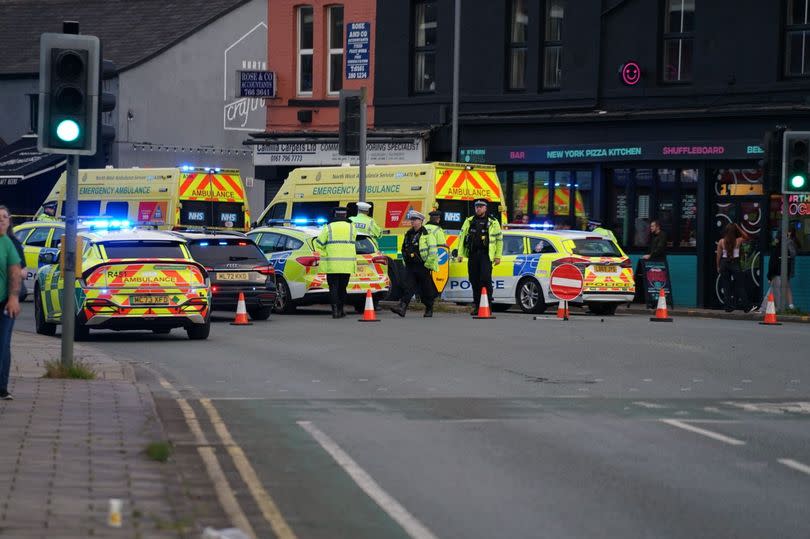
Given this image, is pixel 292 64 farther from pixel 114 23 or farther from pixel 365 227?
pixel 365 227

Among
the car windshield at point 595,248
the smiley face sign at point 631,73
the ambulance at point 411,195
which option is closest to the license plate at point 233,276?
the ambulance at point 411,195

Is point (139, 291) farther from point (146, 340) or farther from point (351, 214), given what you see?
point (351, 214)

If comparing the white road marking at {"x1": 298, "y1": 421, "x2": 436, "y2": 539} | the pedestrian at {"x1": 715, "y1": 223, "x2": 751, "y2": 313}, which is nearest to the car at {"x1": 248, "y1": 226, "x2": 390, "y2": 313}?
the pedestrian at {"x1": 715, "y1": 223, "x2": 751, "y2": 313}

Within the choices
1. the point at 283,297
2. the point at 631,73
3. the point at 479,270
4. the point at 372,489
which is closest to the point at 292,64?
the point at 631,73

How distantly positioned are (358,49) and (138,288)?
A: 21137 millimetres

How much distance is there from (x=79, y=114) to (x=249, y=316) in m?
12.1

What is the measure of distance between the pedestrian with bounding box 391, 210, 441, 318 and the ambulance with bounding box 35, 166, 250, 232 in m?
8.87

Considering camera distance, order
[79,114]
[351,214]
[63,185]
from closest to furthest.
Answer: [79,114], [351,214], [63,185]

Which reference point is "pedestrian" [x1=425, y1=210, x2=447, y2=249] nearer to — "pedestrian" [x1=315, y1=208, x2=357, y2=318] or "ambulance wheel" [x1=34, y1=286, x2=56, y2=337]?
"pedestrian" [x1=315, y1=208, x2=357, y2=318]

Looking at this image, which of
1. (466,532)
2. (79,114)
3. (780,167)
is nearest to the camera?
(466,532)

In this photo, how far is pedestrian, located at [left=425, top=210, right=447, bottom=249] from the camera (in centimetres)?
2745

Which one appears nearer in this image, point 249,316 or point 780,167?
point 249,316

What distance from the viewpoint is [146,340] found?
22.1 m

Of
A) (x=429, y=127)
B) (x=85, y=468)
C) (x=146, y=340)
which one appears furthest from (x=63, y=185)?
(x=85, y=468)
